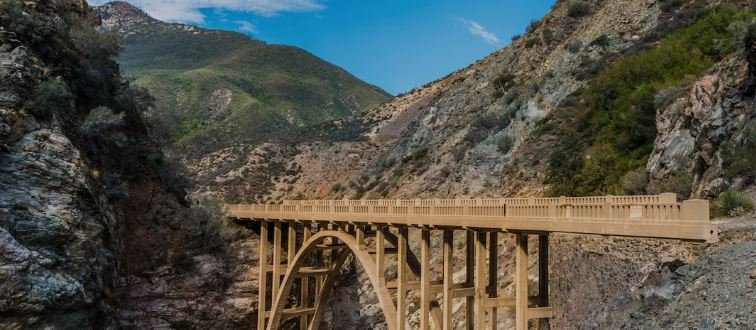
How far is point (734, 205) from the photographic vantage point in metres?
13.4

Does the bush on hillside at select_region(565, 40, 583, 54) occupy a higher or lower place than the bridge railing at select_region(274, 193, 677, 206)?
higher

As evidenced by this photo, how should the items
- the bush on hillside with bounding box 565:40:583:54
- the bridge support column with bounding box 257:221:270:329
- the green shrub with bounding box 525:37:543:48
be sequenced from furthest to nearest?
the green shrub with bounding box 525:37:543:48, the bush on hillside with bounding box 565:40:583:54, the bridge support column with bounding box 257:221:270:329

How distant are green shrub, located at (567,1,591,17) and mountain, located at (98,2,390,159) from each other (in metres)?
43.6

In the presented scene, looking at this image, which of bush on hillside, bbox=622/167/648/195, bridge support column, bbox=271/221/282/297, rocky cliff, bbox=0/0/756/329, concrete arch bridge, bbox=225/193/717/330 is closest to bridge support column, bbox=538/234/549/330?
concrete arch bridge, bbox=225/193/717/330

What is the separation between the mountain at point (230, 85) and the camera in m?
93.4

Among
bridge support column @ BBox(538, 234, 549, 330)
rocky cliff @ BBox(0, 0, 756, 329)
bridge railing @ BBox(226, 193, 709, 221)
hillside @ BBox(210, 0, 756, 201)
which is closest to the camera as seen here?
bridge railing @ BBox(226, 193, 709, 221)

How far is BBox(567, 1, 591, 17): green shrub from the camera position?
161 ft

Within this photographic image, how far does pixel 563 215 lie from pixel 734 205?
475 cm

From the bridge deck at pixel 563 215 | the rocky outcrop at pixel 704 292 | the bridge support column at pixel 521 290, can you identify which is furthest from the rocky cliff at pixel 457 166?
the bridge support column at pixel 521 290

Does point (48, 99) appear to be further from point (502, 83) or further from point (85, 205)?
point (502, 83)

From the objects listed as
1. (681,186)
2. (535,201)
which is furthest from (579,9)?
(535,201)

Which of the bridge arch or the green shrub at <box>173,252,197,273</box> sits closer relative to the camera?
the bridge arch

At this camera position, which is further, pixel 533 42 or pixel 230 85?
pixel 230 85

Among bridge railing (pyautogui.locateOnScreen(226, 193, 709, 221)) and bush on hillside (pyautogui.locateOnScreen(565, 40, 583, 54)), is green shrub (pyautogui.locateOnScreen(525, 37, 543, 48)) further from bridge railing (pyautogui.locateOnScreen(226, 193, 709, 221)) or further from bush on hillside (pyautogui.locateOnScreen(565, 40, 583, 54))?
bridge railing (pyautogui.locateOnScreen(226, 193, 709, 221))
